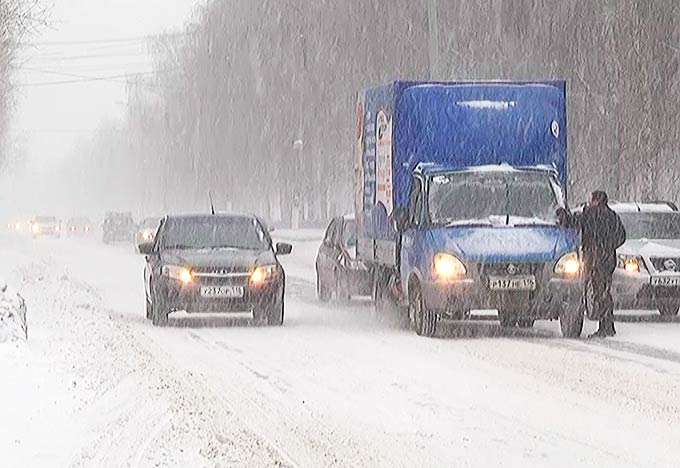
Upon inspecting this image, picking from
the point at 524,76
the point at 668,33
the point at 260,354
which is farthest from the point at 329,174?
the point at 260,354

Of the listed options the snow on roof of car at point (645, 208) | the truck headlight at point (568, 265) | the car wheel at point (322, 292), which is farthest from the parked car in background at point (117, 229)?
the truck headlight at point (568, 265)

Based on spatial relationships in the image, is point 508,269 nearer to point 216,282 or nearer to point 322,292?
point 216,282

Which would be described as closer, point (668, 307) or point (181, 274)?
point (181, 274)

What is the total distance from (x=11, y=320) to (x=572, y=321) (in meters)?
6.77

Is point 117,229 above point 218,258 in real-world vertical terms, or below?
below

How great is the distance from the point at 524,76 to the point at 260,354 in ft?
69.2

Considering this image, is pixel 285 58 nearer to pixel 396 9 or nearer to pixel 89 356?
pixel 396 9

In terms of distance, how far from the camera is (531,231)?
59.8 ft

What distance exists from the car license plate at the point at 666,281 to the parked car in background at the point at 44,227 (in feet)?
244

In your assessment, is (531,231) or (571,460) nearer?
(571,460)

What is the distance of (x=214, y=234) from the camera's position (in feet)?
71.2

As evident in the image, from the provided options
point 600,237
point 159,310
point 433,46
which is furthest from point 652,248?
point 433,46

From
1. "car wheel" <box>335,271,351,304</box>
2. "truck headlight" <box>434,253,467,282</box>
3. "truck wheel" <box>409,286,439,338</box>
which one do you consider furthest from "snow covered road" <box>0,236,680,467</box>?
"car wheel" <box>335,271,351,304</box>

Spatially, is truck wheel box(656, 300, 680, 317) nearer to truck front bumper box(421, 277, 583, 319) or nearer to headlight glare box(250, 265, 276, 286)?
truck front bumper box(421, 277, 583, 319)
